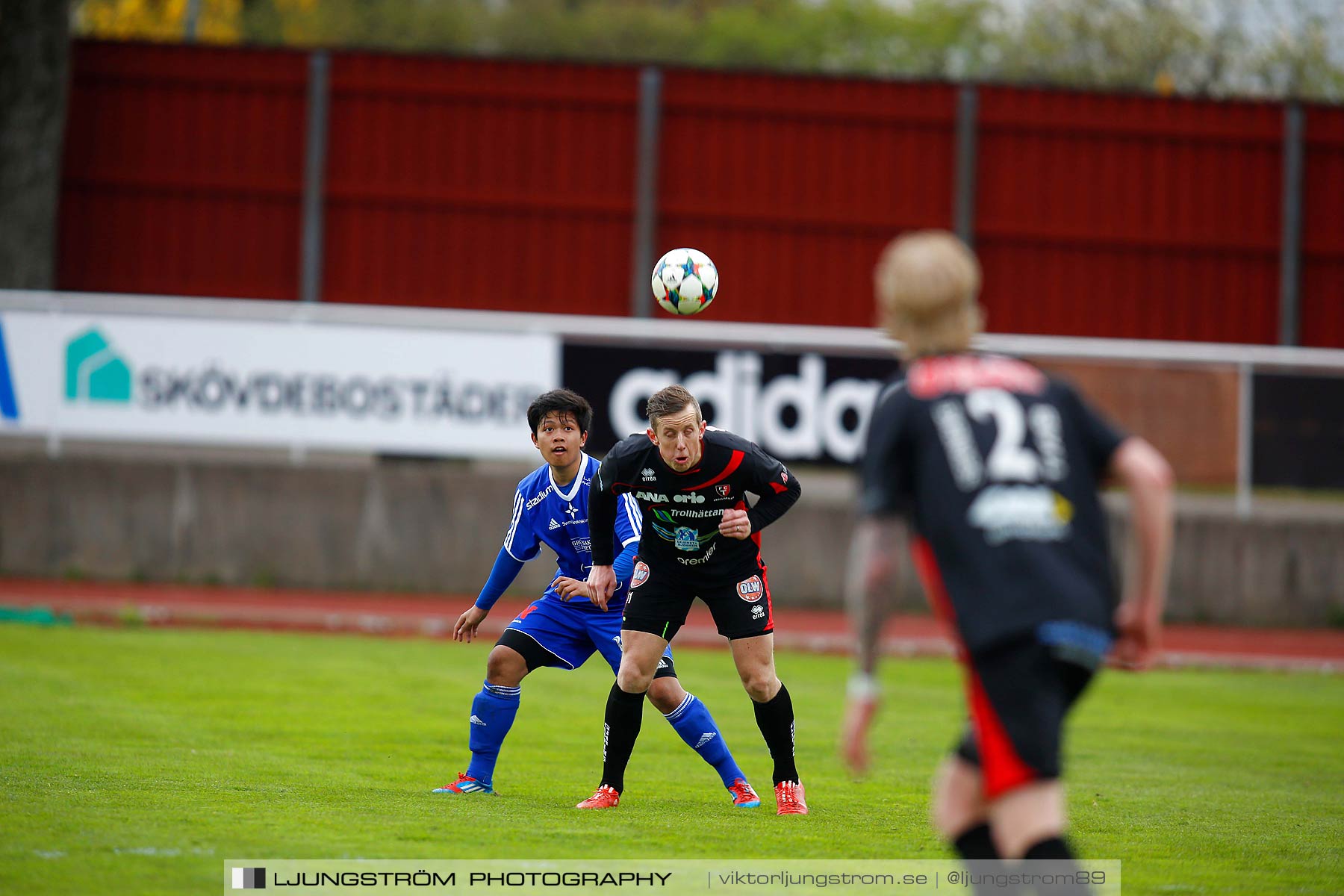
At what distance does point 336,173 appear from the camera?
2464cm

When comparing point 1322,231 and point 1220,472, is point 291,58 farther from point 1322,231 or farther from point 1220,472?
point 1322,231

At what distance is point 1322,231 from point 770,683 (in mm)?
21440

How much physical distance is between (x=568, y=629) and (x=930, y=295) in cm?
417

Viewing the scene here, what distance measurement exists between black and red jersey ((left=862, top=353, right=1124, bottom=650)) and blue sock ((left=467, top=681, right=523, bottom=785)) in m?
3.97

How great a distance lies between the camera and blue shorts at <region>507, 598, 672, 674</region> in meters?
7.63

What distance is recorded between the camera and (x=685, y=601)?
7281 mm

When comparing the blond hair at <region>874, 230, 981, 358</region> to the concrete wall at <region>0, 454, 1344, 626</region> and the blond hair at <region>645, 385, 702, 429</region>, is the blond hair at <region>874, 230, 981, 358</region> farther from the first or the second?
the concrete wall at <region>0, 454, 1344, 626</region>

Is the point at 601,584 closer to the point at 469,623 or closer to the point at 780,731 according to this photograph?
the point at 469,623

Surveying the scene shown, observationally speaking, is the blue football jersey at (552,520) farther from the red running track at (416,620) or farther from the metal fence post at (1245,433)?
the metal fence post at (1245,433)

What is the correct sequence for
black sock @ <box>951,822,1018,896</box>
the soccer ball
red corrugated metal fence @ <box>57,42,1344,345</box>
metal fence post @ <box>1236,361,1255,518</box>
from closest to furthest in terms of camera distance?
1. black sock @ <box>951,822,1018,896</box>
2. the soccer ball
3. metal fence post @ <box>1236,361,1255,518</box>
4. red corrugated metal fence @ <box>57,42,1344,345</box>

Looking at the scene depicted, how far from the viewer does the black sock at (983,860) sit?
3992 mm

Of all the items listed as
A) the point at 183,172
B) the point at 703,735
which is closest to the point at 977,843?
the point at 703,735

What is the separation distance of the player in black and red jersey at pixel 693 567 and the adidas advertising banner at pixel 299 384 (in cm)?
1034

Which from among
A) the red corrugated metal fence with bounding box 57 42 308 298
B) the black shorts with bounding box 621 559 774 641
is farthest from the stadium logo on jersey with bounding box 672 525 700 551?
the red corrugated metal fence with bounding box 57 42 308 298
